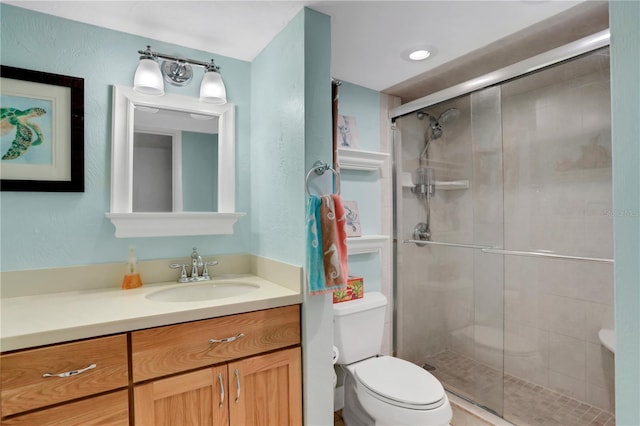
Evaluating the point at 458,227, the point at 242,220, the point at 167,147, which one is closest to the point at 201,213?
the point at 242,220

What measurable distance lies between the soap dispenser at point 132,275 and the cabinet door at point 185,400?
54 cm

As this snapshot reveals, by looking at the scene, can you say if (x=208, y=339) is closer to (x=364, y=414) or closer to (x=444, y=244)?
(x=364, y=414)

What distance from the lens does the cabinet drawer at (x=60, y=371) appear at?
0.96 metres

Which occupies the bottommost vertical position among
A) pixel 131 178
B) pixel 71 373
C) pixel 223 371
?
pixel 223 371

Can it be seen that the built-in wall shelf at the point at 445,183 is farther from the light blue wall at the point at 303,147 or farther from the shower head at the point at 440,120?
the light blue wall at the point at 303,147

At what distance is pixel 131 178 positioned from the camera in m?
1.58

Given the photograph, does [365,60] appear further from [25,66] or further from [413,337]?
[413,337]

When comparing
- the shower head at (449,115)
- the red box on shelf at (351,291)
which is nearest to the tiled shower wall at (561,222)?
the shower head at (449,115)

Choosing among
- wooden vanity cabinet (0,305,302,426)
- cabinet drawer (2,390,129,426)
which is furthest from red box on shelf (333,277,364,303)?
cabinet drawer (2,390,129,426)

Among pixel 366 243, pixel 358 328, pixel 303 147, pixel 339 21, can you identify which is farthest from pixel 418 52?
pixel 358 328

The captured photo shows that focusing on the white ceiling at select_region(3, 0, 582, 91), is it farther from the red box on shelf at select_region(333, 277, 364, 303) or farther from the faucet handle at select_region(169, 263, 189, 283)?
the red box on shelf at select_region(333, 277, 364, 303)

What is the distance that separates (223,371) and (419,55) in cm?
188

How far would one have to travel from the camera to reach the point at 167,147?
1.69 meters

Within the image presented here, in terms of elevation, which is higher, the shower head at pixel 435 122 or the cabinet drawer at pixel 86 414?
the shower head at pixel 435 122
